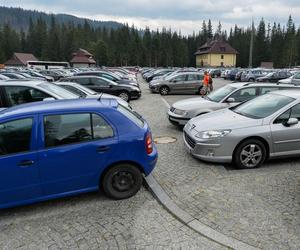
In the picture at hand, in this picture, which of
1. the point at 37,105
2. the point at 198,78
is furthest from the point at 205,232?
the point at 198,78

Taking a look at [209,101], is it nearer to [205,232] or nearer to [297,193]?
[297,193]

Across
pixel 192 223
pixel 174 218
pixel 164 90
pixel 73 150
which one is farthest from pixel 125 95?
pixel 192 223

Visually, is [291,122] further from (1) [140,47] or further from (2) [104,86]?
(1) [140,47]

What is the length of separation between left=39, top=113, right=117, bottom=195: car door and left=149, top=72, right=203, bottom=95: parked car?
55.0 feet

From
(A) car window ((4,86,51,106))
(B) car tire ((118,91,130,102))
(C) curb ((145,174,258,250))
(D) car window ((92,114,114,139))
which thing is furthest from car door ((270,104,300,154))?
(B) car tire ((118,91,130,102))

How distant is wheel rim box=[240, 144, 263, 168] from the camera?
18.8 feet

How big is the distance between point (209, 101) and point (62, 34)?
120617 millimetres

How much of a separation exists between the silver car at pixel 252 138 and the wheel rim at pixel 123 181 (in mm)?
1869

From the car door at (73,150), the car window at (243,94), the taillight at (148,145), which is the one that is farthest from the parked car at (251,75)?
the car door at (73,150)

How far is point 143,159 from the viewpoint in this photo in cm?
457

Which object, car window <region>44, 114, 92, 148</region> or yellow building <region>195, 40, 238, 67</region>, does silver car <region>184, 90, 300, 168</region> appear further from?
yellow building <region>195, 40, 238, 67</region>

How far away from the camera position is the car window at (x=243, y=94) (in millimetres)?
9086

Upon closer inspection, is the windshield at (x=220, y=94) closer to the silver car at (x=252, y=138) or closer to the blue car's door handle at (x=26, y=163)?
the silver car at (x=252, y=138)

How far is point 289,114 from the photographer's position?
19.5 ft
